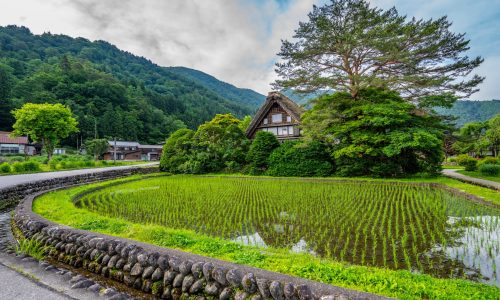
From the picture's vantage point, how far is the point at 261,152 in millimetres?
18109

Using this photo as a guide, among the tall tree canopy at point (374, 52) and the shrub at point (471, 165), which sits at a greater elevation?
the tall tree canopy at point (374, 52)

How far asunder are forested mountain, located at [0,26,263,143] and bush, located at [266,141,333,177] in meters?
39.1

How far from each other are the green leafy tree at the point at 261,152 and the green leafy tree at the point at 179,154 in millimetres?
5364

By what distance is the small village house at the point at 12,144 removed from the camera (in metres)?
34.4

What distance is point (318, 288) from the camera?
2125mm

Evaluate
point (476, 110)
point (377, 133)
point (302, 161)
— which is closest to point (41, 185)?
point (302, 161)

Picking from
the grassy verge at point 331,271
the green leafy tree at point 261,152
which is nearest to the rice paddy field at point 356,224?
the grassy verge at point 331,271

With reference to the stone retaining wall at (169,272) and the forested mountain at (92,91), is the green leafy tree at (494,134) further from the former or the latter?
the forested mountain at (92,91)

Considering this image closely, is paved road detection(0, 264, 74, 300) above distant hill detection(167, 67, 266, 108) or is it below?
below

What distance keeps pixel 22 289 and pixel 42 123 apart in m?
29.6

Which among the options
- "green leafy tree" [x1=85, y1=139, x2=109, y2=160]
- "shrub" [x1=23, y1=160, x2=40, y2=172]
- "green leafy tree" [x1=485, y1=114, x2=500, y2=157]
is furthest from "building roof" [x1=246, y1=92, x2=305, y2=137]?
"green leafy tree" [x1=85, y1=139, x2=109, y2=160]

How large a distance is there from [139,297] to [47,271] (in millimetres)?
1609

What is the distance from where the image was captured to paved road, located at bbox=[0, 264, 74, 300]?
2686mm

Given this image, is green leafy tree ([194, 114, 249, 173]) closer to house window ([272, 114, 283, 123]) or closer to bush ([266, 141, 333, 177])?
bush ([266, 141, 333, 177])
